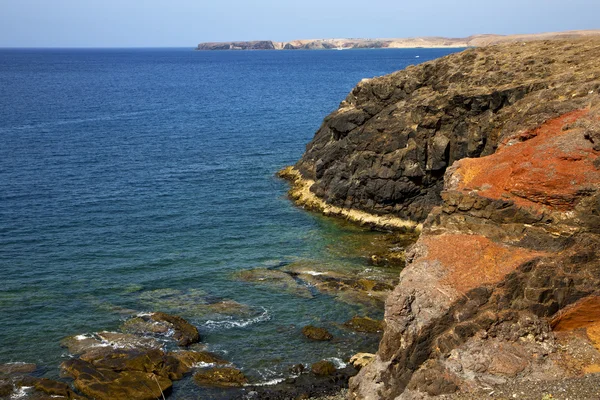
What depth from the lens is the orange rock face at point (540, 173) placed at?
35906 millimetres

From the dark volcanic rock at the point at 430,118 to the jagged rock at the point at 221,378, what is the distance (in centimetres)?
3150

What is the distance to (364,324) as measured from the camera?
44.8 metres

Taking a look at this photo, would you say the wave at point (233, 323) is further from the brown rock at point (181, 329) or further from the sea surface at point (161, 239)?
the brown rock at point (181, 329)

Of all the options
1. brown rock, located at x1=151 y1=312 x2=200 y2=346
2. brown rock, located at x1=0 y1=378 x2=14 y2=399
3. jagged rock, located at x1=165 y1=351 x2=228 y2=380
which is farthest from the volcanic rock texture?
brown rock, located at x1=0 y1=378 x2=14 y2=399

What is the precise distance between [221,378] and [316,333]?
7.75 metres

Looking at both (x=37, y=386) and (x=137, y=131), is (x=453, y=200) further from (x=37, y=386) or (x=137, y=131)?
(x=137, y=131)

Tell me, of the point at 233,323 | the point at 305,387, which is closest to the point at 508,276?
the point at 305,387

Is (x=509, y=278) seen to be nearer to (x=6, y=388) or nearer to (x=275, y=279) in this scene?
(x=275, y=279)

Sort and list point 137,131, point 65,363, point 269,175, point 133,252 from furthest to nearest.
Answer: point 137,131 → point 269,175 → point 133,252 → point 65,363

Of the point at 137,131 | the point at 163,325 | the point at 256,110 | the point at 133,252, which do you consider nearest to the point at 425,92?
the point at 133,252

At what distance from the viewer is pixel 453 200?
38844 millimetres

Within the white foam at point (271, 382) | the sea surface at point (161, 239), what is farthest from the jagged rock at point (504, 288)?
the sea surface at point (161, 239)

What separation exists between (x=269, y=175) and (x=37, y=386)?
2067 inches

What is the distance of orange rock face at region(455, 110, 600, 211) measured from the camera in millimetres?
35906
